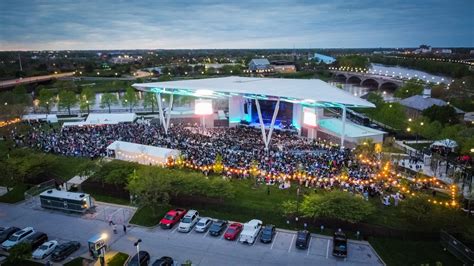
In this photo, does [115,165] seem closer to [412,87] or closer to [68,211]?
[68,211]

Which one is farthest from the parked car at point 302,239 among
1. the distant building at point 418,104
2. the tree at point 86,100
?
the tree at point 86,100

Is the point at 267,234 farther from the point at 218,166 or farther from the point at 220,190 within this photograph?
the point at 218,166

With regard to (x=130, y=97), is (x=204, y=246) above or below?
below

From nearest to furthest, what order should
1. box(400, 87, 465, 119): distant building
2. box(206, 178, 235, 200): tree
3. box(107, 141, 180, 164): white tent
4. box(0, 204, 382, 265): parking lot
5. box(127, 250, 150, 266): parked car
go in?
box(127, 250, 150, 266): parked car
box(0, 204, 382, 265): parking lot
box(206, 178, 235, 200): tree
box(107, 141, 180, 164): white tent
box(400, 87, 465, 119): distant building

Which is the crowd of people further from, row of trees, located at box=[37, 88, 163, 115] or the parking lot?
row of trees, located at box=[37, 88, 163, 115]

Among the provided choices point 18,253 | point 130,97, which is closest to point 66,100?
point 130,97

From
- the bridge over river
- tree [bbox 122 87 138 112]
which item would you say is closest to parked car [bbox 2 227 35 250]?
tree [bbox 122 87 138 112]
